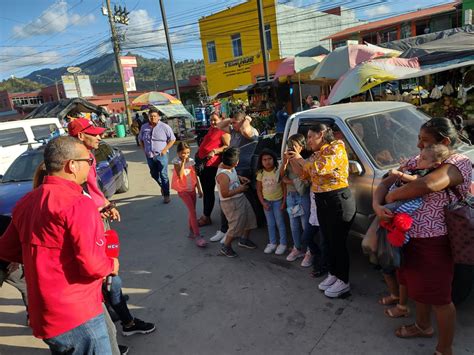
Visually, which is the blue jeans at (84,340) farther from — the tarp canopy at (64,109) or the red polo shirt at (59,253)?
the tarp canopy at (64,109)

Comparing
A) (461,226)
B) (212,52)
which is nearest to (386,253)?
(461,226)

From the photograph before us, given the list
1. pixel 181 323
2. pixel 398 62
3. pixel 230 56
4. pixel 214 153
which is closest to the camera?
pixel 181 323

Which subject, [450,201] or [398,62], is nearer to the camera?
[450,201]

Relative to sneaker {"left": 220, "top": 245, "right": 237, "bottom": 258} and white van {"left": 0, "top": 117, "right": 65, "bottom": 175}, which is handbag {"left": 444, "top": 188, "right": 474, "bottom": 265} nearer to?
sneaker {"left": 220, "top": 245, "right": 237, "bottom": 258}

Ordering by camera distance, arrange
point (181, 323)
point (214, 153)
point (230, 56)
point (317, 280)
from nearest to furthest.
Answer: point (181, 323) < point (317, 280) < point (214, 153) < point (230, 56)

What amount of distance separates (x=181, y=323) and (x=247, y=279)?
3.10ft

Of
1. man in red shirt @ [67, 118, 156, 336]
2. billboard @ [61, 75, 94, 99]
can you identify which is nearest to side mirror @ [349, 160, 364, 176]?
man in red shirt @ [67, 118, 156, 336]

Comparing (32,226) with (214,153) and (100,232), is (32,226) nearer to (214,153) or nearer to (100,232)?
(100,232)

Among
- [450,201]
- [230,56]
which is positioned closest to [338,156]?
[450,201]

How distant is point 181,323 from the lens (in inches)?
131

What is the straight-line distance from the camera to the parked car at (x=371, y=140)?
344cm

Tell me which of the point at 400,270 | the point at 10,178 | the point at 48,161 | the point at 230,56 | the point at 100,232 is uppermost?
the point at 230,56

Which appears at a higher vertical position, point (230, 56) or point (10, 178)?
point (230, 56)

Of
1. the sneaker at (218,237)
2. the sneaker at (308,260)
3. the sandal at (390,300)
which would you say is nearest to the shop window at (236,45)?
the sneaker at (218,237)
